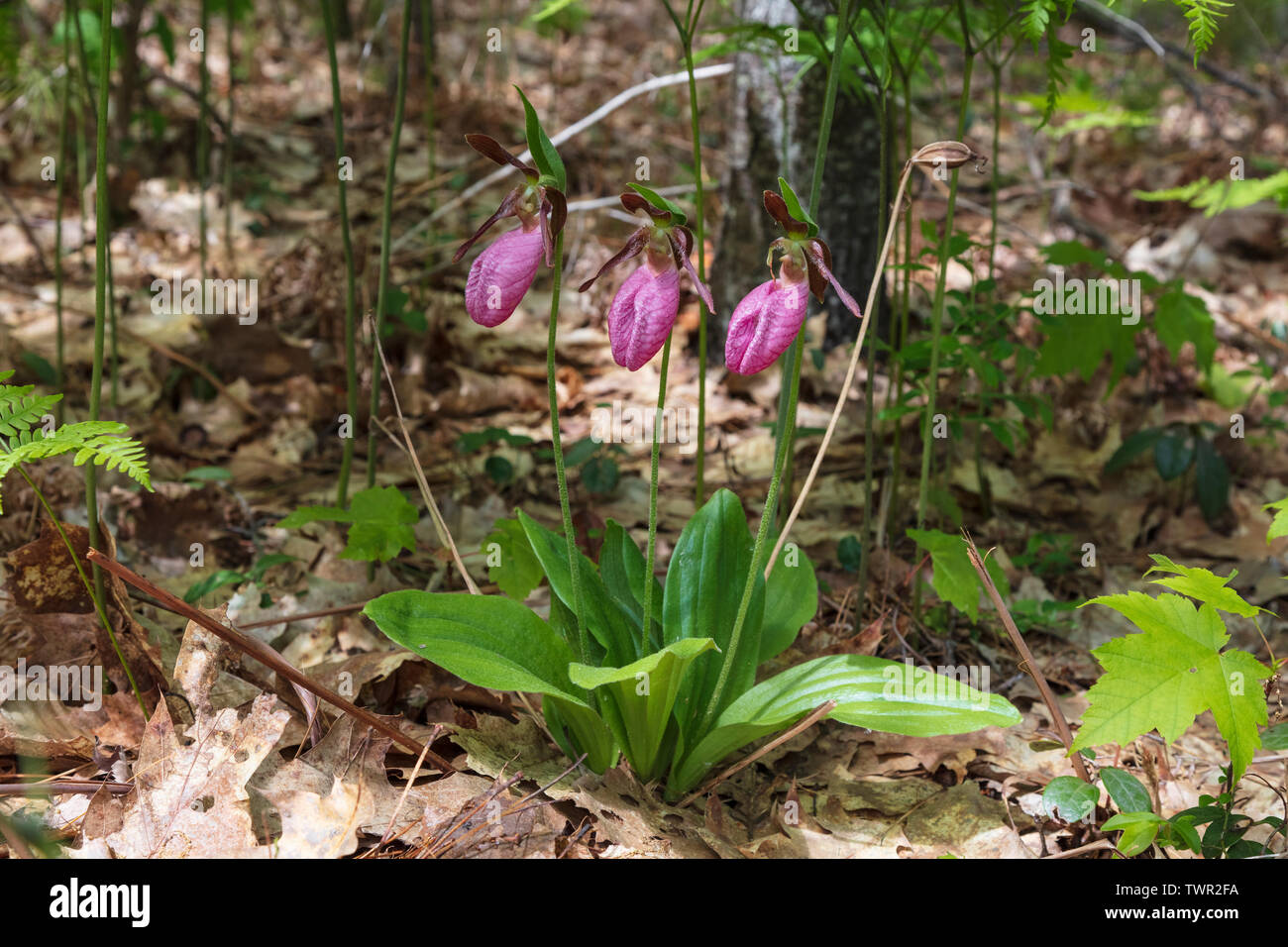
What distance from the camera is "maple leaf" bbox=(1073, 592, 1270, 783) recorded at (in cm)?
132

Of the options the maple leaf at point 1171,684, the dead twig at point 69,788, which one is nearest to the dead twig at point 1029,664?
the maple leaf at point 1171,684

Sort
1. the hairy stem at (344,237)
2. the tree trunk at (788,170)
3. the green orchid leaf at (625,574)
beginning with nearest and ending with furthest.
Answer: the green orchid leaf at (625,574) → the hairy stem at (344,237) → the tree trunk at (788,170)

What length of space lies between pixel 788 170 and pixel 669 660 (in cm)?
199

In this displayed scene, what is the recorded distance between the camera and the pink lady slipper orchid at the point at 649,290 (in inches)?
51.2

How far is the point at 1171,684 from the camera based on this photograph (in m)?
1.36

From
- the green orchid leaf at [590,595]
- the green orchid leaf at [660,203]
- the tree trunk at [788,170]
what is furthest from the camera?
the tree trunk at [788,170]

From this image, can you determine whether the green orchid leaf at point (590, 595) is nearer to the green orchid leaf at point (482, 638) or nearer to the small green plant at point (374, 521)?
the green orchid leaf at point (482, 638)

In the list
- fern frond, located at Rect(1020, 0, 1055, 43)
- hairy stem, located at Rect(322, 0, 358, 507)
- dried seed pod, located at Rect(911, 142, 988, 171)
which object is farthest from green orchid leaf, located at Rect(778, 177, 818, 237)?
hairy stem, located at Rect(322, 0, 358, 507)

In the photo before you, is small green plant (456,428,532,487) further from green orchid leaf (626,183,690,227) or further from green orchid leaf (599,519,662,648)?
green orchid leaf (626,183,690,227)

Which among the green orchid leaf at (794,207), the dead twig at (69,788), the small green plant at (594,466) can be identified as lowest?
the dead twig at (69,788)

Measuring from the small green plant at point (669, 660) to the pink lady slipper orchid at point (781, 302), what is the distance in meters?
0.43

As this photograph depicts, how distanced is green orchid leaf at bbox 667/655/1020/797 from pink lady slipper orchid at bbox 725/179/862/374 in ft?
1.88

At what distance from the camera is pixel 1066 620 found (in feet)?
7.51
